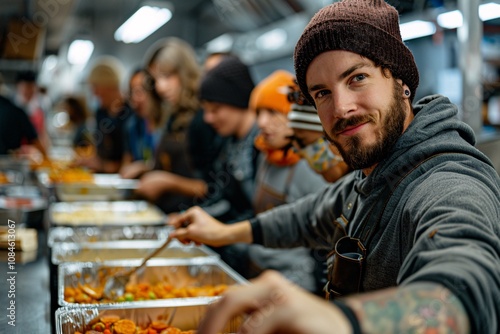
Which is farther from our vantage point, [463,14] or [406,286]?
[463,14]

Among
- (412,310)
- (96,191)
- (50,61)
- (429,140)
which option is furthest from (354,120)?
(50,61)

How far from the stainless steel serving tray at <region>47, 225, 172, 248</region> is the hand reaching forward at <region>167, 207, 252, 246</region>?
0.89 metres

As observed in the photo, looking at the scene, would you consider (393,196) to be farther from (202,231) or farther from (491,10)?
(491,10)

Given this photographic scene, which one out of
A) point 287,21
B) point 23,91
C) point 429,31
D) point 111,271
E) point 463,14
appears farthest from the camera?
point 23,91

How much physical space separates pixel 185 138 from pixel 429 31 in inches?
76.1

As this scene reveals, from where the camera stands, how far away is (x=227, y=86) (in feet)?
9.46

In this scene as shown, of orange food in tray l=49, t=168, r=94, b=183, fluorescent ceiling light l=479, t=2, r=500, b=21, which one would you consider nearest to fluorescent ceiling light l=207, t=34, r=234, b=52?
orange food in tray l=49, t=168, r=94, b=183

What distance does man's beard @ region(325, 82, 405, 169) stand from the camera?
3.79ft

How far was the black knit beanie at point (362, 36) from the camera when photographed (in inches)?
45.3

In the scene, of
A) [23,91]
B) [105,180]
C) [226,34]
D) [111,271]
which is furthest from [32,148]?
[111,271]

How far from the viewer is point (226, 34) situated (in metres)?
7.66

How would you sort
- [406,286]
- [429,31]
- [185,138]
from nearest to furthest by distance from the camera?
[406,286] < [185,138] < [429,31]

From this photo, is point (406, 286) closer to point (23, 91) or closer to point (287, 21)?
point (287, 21)

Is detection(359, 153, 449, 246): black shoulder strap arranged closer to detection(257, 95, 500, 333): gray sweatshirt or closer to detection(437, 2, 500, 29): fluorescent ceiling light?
detection(257, 95, 500, 333): gray sweatshirt
